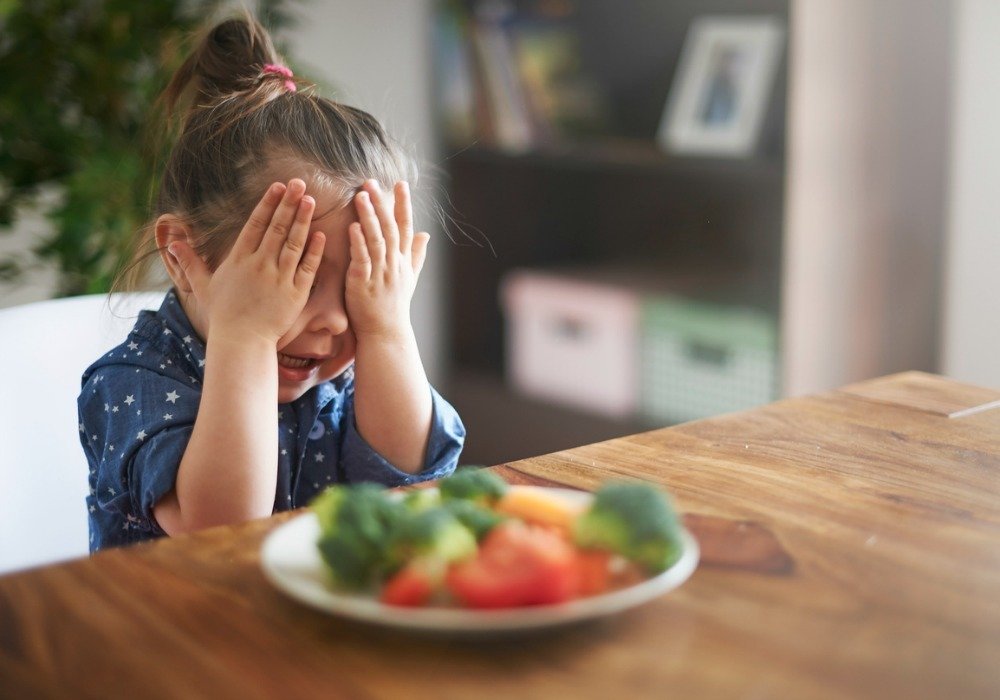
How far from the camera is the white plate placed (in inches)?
20.2

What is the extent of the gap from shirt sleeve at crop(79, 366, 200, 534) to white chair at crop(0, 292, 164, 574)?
6 cm

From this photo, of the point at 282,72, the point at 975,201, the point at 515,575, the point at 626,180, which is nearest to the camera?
the point at 515,575

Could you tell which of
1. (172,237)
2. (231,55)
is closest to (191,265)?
(172,237)

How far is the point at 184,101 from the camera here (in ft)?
3.92

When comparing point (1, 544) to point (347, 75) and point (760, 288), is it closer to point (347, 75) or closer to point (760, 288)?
point (760, 288)

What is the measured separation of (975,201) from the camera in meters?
1.94

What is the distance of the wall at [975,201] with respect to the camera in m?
1.89

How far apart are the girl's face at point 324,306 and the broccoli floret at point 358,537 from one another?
431 mm

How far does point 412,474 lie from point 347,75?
1989 mm

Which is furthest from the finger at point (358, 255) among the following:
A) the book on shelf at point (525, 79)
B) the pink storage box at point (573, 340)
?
the book on shelf at point (525, 79)

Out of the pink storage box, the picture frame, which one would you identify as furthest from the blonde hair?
the pink storage box

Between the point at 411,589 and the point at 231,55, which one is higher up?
the point at 231,55

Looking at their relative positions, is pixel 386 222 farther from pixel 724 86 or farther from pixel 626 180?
pixel 626 180

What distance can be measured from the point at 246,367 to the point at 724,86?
160 centimetres
